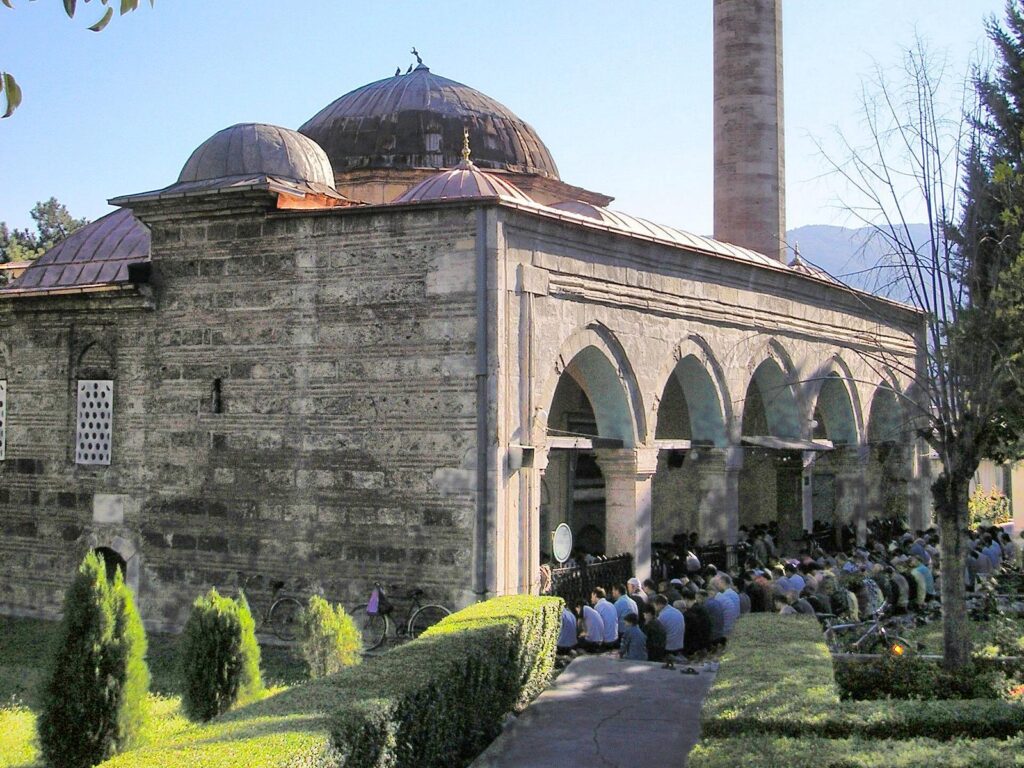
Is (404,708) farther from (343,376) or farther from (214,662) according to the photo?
(343,376)

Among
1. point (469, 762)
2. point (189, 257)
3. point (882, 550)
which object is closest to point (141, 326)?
point (189, 257)

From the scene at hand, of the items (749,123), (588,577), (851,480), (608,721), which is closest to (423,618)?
(588,577)

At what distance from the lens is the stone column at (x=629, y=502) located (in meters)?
12.9

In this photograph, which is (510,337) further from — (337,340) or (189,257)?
(189,257)

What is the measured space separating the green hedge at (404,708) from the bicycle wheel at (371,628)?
2.11m

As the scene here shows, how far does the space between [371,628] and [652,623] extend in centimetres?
259

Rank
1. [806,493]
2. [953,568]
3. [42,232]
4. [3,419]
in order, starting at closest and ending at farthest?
[953,568] < [3,419] < [806,493] < [42,232]

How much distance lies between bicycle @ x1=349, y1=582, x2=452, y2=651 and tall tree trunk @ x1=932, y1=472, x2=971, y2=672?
14.3 feet

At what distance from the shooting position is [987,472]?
101 ft

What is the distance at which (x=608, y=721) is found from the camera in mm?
7895

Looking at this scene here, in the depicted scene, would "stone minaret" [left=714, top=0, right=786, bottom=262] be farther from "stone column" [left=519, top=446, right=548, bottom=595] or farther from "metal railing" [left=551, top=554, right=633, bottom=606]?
"stone column" [left=519, top=446, right=548, bottom=595]

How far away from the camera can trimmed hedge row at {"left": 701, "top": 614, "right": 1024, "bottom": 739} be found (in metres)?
6.03

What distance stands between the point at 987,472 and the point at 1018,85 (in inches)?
705

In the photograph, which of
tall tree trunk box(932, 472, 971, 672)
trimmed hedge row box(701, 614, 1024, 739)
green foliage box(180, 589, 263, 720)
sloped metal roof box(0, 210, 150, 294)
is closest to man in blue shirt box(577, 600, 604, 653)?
tall tree trunk box(932, 472, 971, 672)
